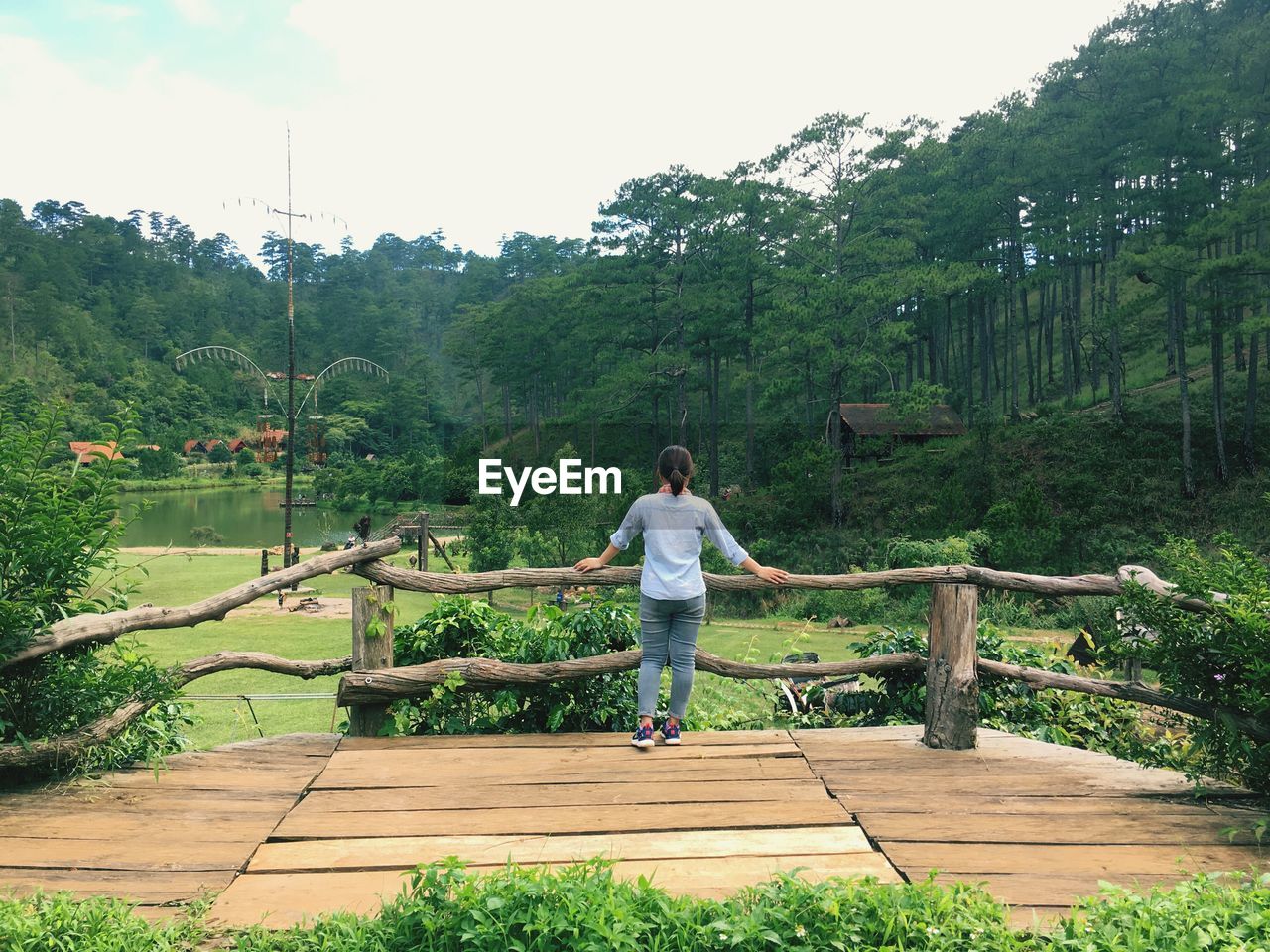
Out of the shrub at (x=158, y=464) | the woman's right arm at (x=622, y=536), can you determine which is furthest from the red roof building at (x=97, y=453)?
the shrub at (x=158, y=464)

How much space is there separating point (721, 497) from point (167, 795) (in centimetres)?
3080

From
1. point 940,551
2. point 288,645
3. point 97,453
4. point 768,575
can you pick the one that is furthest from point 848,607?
point 97,453

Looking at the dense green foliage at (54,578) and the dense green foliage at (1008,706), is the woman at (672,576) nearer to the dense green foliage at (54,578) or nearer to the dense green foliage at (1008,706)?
the dense green foliage at (1008,706)

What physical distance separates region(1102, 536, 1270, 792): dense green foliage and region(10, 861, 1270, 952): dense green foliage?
1.09 m

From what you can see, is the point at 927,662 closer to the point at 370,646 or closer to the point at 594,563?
the point at 594,563

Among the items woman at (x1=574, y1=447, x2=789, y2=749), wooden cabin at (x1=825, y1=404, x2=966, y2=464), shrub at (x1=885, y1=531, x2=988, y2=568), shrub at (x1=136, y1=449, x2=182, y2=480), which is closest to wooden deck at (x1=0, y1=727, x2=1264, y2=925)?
woman at (x1=574, y1=447, x2=789, y2=749)

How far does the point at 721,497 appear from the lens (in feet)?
111

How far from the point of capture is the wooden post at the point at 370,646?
13.7ft

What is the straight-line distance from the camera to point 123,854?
2930 mm

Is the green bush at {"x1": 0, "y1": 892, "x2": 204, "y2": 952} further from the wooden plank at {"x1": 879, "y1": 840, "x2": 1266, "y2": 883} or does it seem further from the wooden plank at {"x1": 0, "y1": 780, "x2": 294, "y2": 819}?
the wooden plank at {"x1": 879, "y1": 840, "x2": 1266, "y2": 883}

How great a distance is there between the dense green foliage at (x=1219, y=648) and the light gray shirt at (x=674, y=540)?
1650 millimetres

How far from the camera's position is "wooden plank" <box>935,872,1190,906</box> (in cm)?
258

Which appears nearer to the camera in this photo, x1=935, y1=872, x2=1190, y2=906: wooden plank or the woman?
x1=935, y1=872, x2=1190, y2=906: wooden plank

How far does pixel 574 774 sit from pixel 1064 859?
1.77 metres
